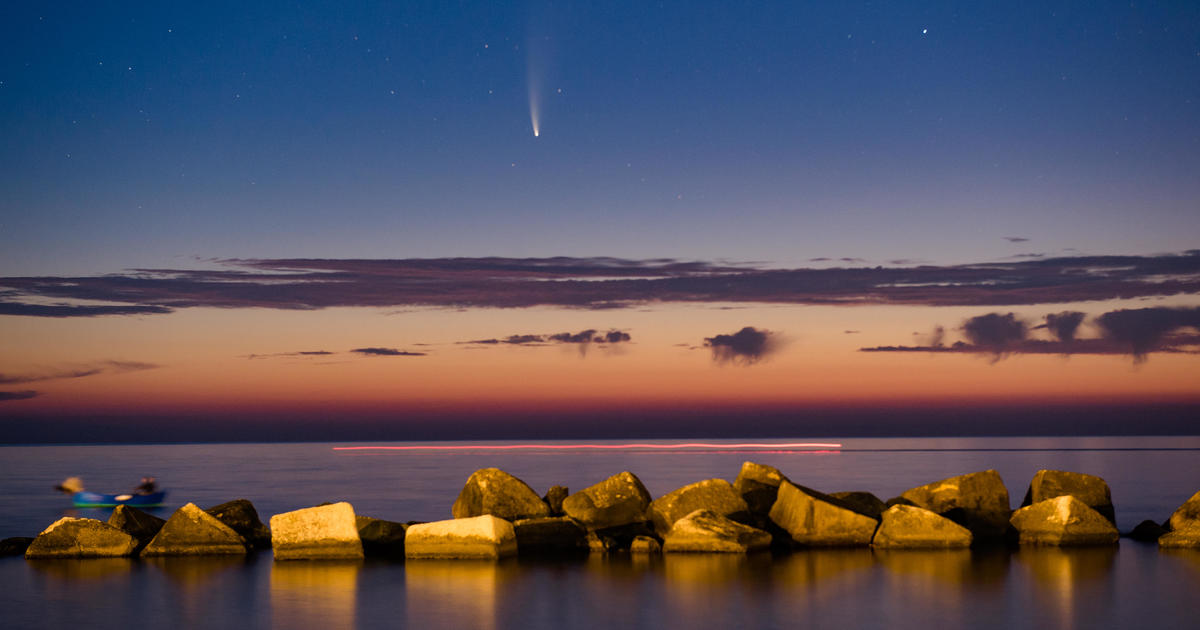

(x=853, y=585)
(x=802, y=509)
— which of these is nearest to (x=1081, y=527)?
(x=802, y=509)

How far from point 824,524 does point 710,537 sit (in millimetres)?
2324

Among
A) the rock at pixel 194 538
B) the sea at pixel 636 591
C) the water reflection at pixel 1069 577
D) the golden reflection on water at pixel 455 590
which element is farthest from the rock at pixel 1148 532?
the rock at pixel 194 538

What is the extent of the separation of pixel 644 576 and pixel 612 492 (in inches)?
202

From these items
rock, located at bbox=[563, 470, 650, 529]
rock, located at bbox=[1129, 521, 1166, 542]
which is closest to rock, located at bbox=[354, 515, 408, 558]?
rock, located at bbox=[563, 470, 650, 529]

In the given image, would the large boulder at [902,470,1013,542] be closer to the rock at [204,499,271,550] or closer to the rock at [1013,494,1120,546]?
the rock at [1013,494,1120,546]

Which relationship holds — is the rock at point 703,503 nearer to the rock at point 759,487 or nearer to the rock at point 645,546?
the rock at point 645,546

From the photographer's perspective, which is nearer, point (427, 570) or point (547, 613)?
point (547, 613)

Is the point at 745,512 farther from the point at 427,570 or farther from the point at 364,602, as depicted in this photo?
the point at 364,602

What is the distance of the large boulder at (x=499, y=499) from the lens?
76.8ft

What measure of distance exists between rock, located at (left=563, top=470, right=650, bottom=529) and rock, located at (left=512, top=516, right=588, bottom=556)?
45 cm

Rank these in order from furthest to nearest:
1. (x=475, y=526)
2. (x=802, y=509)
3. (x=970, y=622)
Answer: (x=802, y=509), (x=475, y=526), (x=970, y=622)

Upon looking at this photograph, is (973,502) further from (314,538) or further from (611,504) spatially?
(314,538)

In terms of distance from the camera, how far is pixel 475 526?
20891mm

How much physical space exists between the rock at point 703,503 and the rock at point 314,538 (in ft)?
18.7
